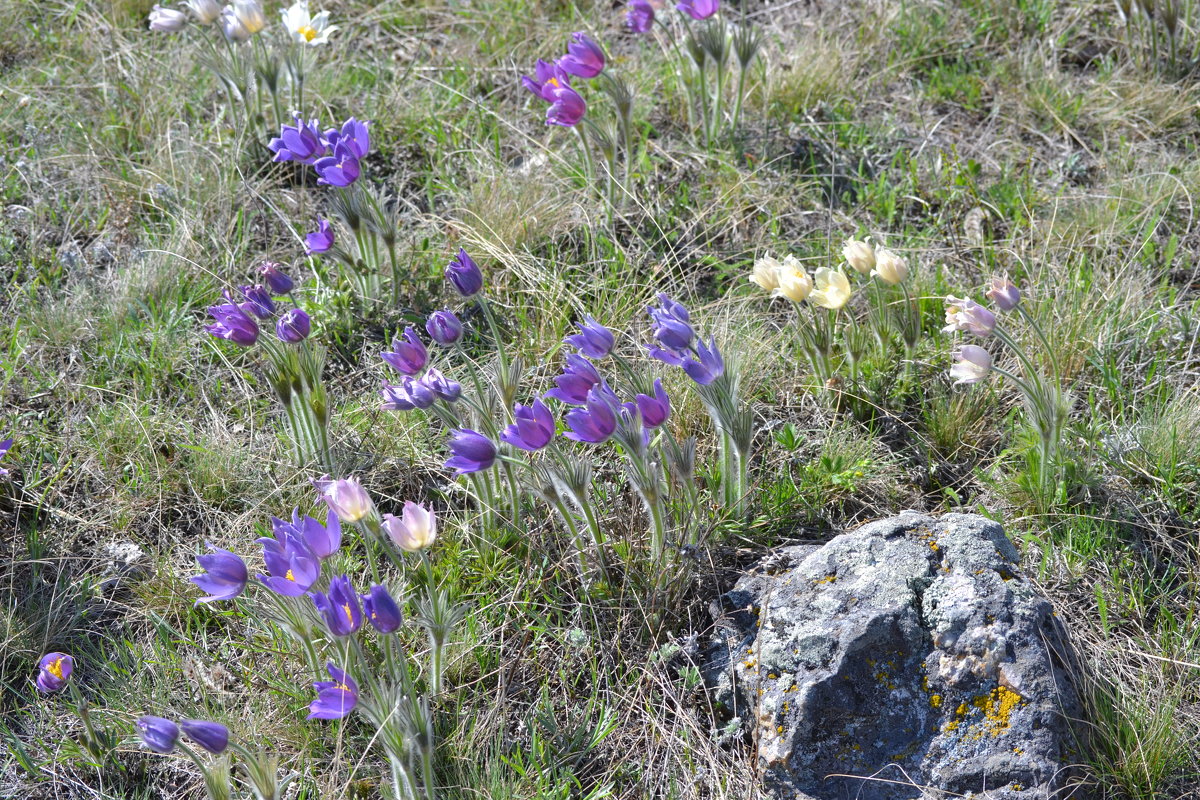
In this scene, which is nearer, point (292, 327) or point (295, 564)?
point (295, 564)

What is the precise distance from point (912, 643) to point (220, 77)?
327 cm

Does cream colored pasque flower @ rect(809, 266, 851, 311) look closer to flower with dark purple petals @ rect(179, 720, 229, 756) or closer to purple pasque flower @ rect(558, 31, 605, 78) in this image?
purple pasque flower @ rect(558, 31, 605, 78)

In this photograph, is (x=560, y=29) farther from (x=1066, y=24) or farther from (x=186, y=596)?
(x=186, y=596)

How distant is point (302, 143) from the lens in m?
3.16

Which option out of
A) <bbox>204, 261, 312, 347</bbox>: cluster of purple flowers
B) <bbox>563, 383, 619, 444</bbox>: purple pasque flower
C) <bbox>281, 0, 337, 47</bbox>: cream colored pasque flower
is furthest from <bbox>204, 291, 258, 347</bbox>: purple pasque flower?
<bbox>281, 0, 337, 47</bbox>: cream colored pasque flower

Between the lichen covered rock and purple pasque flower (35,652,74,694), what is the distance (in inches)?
58.9

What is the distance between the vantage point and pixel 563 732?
2396 mm

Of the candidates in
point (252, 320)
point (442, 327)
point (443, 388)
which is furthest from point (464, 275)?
point (252, 320)

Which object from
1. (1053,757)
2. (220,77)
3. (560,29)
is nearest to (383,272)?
(220,77)

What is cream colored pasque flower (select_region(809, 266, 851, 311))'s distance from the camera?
9.50ft

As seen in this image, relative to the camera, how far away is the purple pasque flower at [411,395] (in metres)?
2.43

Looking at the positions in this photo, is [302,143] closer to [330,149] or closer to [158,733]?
[330,149]

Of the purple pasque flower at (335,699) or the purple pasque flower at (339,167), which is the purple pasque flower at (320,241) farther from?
the purple pasque flower at (335,699)

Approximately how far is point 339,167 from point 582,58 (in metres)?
0.95
